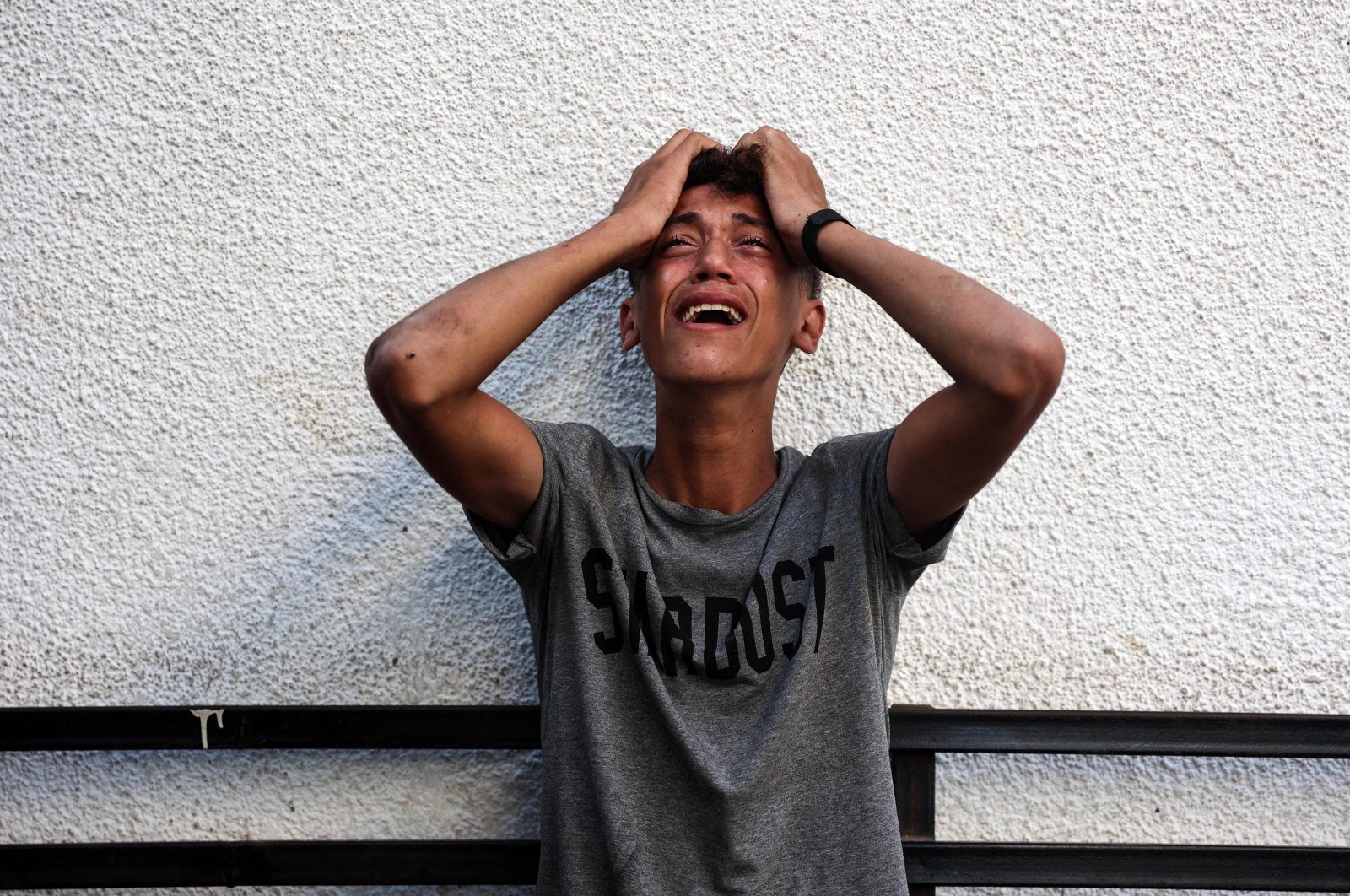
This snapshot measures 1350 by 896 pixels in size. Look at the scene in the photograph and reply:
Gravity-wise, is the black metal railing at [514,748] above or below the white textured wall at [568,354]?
below

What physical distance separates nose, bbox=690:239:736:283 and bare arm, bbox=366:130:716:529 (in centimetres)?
7

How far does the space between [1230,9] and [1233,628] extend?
2.84 ft

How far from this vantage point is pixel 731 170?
1.18 m

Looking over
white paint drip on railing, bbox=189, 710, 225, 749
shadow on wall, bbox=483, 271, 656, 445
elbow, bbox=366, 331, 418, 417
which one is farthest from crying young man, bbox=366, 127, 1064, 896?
white paint drip on railing, bbox=189, 710, 225, 749

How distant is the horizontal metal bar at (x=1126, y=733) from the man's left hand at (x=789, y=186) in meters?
0.63

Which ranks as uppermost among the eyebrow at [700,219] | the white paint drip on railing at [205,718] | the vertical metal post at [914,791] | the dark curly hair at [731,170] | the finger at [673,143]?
the finger at [673,143]

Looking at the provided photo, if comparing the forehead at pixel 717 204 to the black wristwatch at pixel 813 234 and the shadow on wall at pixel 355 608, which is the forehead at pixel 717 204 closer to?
the black wristwatch at pixel 813 234

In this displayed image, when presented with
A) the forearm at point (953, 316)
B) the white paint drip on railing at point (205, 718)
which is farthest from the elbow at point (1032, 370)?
the white paint drip on railing at point (205, 718)

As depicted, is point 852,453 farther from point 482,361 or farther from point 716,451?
point 482,361

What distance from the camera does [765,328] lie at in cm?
114

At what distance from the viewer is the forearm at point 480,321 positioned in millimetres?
950

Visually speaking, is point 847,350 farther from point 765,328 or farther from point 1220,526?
point 1220,526

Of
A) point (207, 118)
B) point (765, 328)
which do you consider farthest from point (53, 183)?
point (765, 328)

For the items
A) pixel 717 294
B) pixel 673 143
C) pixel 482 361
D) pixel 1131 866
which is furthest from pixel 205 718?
pixel 1131 866
